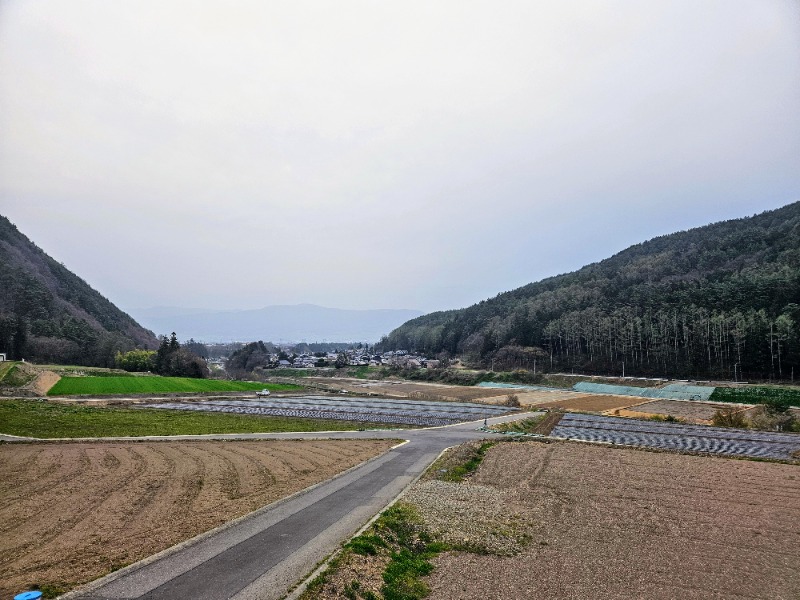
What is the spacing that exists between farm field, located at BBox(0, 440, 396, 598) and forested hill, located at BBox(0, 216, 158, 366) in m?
74.0

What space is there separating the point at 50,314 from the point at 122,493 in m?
112

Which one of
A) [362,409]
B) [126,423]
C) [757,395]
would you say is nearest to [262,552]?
[126,423]

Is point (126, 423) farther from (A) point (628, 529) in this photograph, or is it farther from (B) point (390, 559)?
(A) point (628, 529)

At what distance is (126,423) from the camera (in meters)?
33.7

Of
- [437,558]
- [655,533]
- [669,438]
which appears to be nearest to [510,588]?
[437,558]

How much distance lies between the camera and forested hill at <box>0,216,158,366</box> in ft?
275

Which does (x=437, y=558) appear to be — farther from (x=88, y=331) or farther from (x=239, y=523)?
(x=88, y=331)

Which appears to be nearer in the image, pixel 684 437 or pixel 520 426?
pixel 684 437

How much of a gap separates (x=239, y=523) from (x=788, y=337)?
7508 cm

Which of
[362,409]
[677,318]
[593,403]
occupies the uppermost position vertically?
[677,318]

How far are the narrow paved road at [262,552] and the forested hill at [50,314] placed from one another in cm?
8535

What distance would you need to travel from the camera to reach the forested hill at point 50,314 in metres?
83.8

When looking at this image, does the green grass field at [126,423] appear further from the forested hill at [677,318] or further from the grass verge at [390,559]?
the forested hill at [677,318]

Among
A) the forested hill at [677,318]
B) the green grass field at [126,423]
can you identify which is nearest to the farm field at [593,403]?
the forested hill at [677,318]
